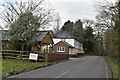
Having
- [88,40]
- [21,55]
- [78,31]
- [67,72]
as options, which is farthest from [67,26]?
[67,72]

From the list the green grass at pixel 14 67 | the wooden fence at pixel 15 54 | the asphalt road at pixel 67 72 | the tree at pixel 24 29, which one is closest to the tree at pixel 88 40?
the tree at pixel 24 29

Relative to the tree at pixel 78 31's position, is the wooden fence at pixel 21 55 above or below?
below

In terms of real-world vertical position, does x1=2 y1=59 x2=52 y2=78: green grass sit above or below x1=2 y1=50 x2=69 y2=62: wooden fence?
below

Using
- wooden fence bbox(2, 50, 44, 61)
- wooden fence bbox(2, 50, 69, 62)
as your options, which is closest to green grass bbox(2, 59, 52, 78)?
wooden fence bbox(2, 50, 69, 62)

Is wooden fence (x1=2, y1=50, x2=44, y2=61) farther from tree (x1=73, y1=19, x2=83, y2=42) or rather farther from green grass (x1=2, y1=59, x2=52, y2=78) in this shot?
tree (x1=73, y1=19, x2=83, y2=42)

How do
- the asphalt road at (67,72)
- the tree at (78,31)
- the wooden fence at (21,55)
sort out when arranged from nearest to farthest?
the asphalt road at (67,72), the wooden fence at (21,55), the tree at (78,31)

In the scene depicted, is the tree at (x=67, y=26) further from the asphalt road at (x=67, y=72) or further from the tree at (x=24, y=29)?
the asphalt road at (x=67, y=72)

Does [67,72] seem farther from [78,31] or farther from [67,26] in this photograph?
Result: [67,26]

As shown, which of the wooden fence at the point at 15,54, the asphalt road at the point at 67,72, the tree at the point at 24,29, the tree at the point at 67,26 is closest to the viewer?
the asphalt road at the point at 67,72

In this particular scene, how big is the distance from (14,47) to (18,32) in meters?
2.72

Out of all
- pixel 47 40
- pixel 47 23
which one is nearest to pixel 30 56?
pixel 47 23

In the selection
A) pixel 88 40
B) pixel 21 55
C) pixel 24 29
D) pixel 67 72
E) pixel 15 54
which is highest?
pixel 88 40

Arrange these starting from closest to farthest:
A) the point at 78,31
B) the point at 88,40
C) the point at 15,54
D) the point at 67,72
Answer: the point at 67,72 → the point at 15,54 → the point at 88,40 → the point at 78,31

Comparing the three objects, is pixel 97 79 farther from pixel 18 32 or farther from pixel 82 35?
pixel 82 35
